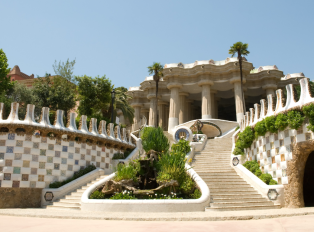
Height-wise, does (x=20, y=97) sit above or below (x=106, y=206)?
above

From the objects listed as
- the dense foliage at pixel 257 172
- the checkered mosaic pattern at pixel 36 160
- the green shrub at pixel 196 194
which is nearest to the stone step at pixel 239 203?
the green shrub at pixel 196 194

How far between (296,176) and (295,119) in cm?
249

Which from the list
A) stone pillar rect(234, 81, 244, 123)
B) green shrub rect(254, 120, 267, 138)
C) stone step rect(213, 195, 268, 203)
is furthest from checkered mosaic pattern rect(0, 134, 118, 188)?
stone pillar rect(234, 81, 244, 123)

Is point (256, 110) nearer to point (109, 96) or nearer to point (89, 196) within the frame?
point (89, 196)

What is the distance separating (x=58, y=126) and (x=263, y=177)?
11298mm

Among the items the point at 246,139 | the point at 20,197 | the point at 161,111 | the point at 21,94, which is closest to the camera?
the point at 20,197

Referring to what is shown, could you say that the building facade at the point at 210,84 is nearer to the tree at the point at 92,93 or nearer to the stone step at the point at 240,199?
the tree at the point at 92,93

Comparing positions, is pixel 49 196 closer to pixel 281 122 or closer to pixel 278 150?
pixel 278 150

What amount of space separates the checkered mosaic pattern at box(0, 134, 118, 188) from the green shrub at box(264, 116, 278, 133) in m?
10.6

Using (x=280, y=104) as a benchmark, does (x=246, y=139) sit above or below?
below

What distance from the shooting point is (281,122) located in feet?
41.9

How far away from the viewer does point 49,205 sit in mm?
13641

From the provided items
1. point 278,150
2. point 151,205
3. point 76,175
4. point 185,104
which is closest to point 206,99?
point 185,104

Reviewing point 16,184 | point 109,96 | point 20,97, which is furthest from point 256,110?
point 20,97
